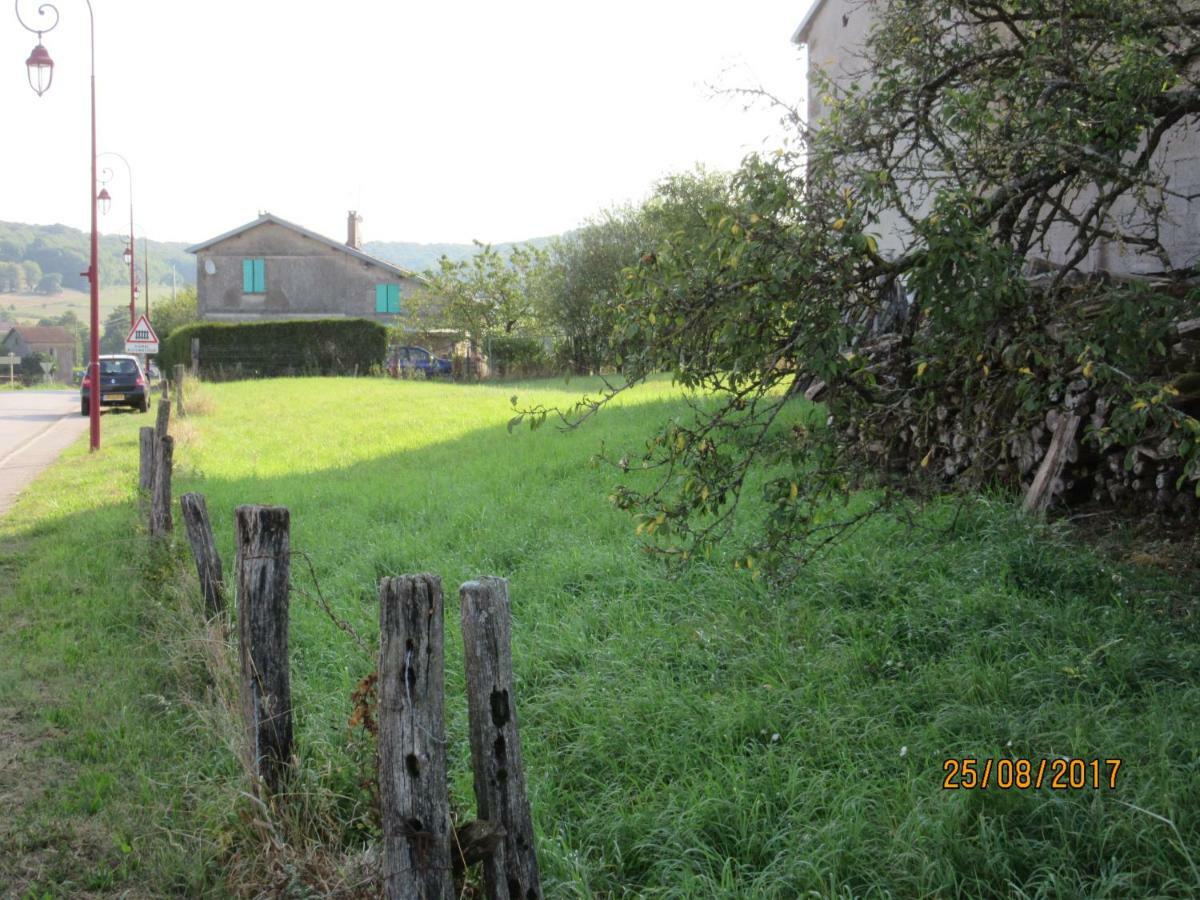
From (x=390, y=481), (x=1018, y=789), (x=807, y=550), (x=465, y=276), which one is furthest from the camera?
(x=465, y=276)

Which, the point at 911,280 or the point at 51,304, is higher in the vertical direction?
the point at 51,304

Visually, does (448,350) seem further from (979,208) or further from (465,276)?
(979,208)

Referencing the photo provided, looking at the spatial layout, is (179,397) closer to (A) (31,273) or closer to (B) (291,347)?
(B) (291,347)

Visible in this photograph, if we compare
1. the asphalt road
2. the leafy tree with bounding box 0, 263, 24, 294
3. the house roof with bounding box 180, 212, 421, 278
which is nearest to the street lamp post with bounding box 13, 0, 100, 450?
the asphalt road

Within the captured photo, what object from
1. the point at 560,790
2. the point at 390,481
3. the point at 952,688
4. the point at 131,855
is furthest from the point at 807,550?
the point at 390,481

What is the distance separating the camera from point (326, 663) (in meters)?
5.71

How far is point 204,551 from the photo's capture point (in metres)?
5.93

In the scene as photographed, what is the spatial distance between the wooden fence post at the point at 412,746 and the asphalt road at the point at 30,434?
10666mm

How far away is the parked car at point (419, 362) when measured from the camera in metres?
38.8

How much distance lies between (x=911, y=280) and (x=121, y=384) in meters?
27.2

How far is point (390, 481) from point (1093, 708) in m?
8.49

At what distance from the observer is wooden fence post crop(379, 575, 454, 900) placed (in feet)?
9.59

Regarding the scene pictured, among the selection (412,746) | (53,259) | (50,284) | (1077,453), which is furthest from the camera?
(53,259)
